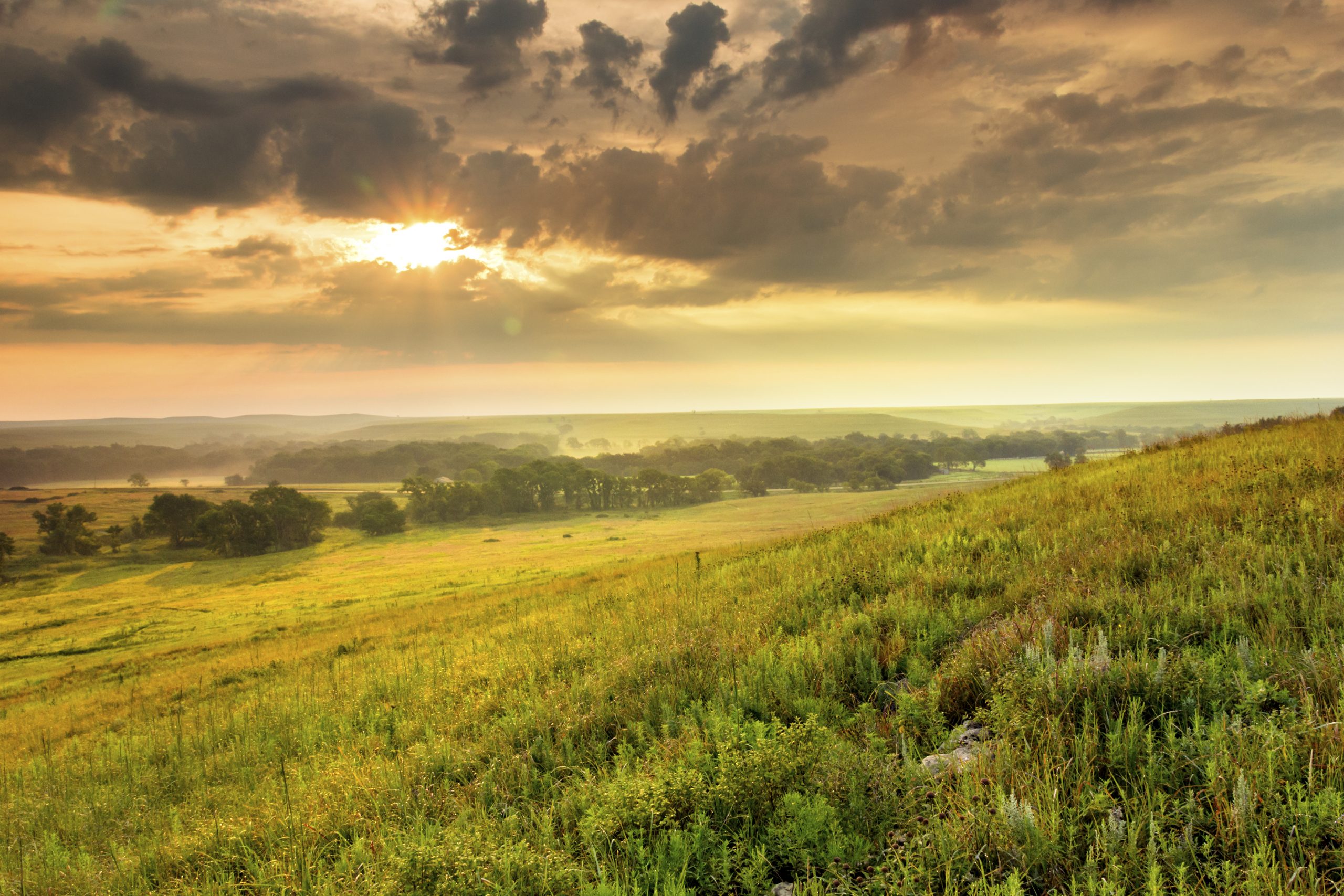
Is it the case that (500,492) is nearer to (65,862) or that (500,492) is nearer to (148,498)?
(148,498)

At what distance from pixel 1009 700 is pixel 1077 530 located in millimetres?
5044

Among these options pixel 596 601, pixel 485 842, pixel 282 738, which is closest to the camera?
pixel 485 842

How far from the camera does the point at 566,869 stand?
3189mm

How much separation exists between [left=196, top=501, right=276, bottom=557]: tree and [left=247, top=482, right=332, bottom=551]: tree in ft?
5.69

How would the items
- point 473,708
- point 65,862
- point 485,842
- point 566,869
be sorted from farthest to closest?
point 473,708 → point 65,862 → point 485,842 → point 566,869

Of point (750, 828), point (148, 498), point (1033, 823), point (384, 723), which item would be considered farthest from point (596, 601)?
point (148, 498)

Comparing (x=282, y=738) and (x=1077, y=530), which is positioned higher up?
(x=1077, y=530)

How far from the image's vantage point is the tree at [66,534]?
143m

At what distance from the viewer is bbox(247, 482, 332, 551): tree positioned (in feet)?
452

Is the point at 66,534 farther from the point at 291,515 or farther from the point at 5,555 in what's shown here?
the point at 291,515

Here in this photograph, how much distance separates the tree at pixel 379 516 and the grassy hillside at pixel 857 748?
497ft

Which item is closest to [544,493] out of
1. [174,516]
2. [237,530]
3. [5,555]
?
[237,530]

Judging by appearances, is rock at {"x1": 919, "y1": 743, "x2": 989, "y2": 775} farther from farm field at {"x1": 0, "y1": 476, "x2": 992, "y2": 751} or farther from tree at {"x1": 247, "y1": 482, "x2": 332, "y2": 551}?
tree at {"x1": 247, "y1": 482, "x2": 332, "y2": 551}

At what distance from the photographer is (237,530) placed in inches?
5315
